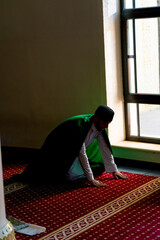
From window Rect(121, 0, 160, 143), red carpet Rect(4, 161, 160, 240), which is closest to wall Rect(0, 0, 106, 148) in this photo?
window Rect(121, 0, 160, 143)

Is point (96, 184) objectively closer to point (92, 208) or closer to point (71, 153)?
point (71, 153)

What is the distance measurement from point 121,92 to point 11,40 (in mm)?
1880

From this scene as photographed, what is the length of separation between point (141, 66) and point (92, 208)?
2111mm

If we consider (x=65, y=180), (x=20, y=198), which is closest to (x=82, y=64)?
(x=65, y=180)

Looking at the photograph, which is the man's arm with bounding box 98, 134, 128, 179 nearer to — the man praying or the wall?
the man praying

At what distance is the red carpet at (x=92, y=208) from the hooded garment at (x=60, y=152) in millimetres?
171

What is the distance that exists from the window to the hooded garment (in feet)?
2.51

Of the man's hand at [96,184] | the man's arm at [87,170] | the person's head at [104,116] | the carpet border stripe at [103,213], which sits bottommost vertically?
the carpet border stripe at [103,213]

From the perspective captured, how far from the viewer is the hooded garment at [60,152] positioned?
197 inches

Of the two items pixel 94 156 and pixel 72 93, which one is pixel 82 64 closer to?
pixel 72 93

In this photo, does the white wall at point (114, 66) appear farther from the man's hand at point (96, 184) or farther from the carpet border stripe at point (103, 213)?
the carpet border stripe at point (103, 213)

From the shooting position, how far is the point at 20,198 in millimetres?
4699

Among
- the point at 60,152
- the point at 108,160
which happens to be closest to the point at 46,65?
the point at 60,152

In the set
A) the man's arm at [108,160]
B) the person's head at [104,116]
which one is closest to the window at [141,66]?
the man's arm at [108,160]
